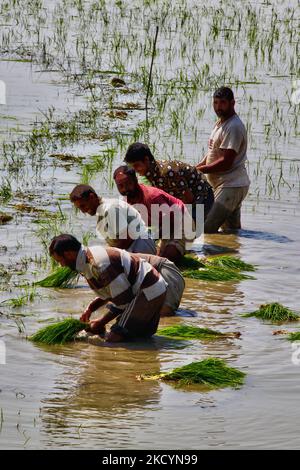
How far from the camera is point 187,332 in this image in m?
7.80

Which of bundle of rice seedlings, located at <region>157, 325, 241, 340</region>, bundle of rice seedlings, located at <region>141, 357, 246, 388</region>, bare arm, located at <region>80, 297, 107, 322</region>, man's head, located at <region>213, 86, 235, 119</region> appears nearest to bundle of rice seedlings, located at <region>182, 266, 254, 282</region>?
bundle of rice seedlings, located at <region>157, 325, 241, 340</region>

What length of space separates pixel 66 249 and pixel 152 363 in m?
0.85

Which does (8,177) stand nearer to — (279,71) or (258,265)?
(258,265)

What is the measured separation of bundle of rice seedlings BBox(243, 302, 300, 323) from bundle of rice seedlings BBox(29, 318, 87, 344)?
136 cm

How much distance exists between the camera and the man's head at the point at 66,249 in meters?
7.11

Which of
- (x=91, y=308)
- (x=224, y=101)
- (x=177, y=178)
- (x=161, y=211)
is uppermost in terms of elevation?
(x=224, y=101)

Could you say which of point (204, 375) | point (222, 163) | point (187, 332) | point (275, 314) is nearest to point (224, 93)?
point (222, 163)

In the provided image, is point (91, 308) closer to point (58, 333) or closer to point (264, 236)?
point (58, 333)

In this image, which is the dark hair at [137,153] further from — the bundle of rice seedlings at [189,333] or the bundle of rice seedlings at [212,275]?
the bundle of rice seedlings at [189,333]

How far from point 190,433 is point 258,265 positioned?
3806 millimetres

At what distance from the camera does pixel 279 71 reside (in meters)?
16.7

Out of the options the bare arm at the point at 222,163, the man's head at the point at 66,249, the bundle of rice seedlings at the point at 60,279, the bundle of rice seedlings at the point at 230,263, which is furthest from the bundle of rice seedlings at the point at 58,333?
the bare arm at the point at 222,163

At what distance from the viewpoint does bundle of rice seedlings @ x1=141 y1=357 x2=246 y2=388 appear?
6902 mm

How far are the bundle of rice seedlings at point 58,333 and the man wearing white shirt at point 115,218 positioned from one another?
32.3 inches
